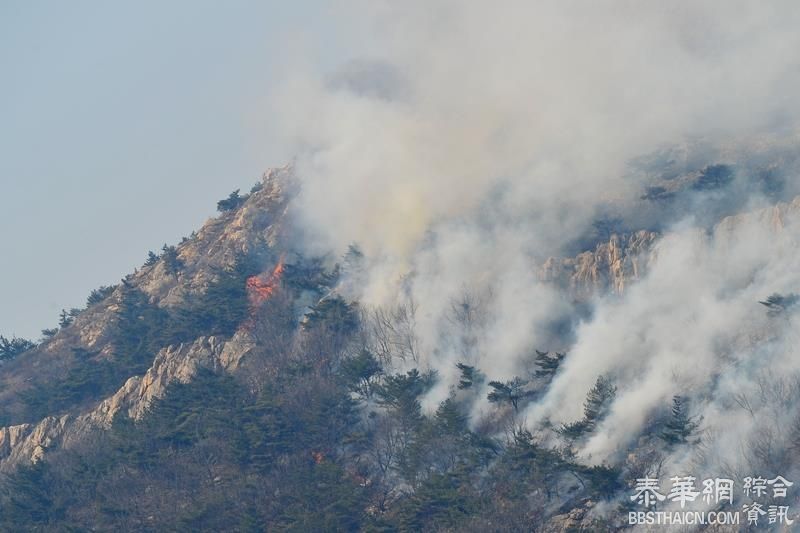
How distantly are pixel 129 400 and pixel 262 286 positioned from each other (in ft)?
61.7

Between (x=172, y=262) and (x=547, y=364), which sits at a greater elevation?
(x=172, y=262)

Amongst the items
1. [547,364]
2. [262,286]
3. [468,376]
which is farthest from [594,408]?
[262,286]

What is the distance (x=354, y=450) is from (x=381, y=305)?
1909cm

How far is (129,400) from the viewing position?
10862 cm

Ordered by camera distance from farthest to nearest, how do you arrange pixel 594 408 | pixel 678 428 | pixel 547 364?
1. pixel 547 364
2. pixel 594 408
3. pixel 678 428

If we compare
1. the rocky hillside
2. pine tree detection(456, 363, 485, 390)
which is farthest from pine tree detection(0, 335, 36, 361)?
pine tree detection(456, 363, 485, 390)

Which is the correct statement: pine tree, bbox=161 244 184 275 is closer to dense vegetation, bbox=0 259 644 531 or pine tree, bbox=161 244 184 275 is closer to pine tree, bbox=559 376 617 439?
dense vegetation, bbox=0 259 644 531

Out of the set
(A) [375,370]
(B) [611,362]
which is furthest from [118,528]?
(B) [611,362]

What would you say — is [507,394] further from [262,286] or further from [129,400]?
[129,400]

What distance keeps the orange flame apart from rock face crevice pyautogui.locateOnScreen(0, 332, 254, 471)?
223 inches

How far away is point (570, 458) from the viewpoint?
261 ft

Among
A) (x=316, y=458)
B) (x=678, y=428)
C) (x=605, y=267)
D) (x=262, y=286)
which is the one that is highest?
(x=262, y=286)

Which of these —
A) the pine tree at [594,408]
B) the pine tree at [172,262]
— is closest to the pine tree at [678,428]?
the pine tree at [594,408]

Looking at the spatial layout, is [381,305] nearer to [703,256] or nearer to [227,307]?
[227,307]
